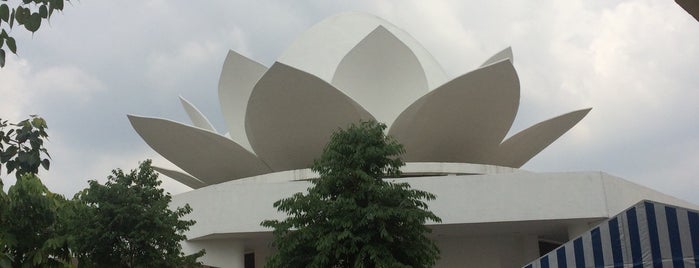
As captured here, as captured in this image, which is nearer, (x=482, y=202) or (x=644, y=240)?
(x=644, y=240)

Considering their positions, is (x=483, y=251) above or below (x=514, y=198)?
below

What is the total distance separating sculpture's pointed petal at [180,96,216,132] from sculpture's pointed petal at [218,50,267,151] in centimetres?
77

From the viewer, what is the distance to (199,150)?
19.7 m

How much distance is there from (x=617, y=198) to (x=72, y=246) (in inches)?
449

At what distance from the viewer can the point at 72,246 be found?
12.4m

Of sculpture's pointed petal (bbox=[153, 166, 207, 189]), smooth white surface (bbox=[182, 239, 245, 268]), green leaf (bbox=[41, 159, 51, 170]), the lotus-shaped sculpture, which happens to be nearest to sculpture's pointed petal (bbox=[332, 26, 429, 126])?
the lotus-shaped sculpture

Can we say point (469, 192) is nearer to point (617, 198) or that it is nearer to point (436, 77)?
point (617, 198)

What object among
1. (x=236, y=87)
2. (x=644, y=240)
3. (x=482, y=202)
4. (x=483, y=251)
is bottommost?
(x=644, y=240)

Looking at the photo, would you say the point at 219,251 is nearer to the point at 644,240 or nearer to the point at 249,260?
the point at 249,260

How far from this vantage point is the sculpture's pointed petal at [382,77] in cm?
2017

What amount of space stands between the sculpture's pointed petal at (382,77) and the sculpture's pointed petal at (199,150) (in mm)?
3329

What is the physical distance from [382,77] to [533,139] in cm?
472

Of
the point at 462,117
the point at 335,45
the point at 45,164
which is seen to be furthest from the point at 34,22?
the point at 335,45

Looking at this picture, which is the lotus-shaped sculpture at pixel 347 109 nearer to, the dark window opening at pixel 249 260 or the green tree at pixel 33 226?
the dark window opening at pixel 249 260
